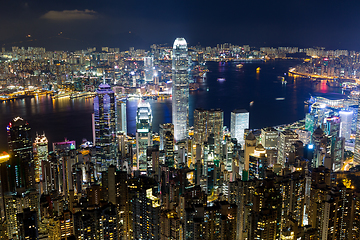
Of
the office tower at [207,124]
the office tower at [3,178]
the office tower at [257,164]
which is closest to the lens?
the office tower at [3,178]

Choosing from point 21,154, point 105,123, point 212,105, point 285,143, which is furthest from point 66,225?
point 212,105

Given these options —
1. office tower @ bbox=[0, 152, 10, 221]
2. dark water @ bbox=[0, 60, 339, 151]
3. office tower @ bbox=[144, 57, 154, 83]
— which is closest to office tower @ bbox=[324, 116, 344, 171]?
dark water @ bbox=[0, 60, 339, 151]

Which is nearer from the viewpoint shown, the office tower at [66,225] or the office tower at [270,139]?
the office tower at [66,225]

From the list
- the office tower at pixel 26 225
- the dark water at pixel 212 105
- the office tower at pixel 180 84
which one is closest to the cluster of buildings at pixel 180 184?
the office tower at pixel 26 225

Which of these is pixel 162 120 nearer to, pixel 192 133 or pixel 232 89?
pixel 192 133

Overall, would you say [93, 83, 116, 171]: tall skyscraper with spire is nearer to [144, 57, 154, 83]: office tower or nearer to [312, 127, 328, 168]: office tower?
[312, 127, 328, 168]: office tower

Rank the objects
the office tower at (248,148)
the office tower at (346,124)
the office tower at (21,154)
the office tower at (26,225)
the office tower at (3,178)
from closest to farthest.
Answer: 1. the office tower at (26,225)
2. the office tower at (3,178)
3. the office tower at (21,154)
4. the office tower at (248,148)
5. the office tower at (346,124)

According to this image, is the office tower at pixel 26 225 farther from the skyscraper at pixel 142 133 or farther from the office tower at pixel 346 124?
the office tower at pixel 346 124
